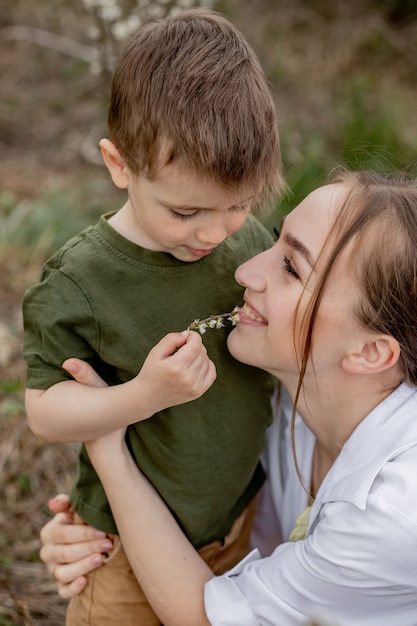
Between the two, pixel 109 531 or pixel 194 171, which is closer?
pixel 194 171

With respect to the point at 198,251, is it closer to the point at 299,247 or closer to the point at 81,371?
the point at 299,247

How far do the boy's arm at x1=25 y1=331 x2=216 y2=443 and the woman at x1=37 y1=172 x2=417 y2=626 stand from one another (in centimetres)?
18

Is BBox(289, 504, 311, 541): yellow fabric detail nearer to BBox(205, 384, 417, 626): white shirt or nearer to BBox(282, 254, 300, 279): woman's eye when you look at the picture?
BBox(205, 384, 417, 626): white shirt

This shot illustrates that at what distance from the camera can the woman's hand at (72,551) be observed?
2.25m

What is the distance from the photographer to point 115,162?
1.94 meters

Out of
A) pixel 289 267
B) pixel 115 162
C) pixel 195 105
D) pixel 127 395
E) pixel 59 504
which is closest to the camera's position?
pixel 195 105

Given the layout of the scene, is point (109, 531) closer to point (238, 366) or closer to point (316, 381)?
point (238, 366)

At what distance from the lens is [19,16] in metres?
7.55

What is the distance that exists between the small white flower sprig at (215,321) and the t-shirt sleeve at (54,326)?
283 millimetres

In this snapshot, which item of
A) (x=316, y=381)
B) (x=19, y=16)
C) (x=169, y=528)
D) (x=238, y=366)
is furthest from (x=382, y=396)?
(x=19, y=16)

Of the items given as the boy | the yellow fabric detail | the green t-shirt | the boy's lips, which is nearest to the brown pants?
the boy

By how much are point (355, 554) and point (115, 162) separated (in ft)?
3.97

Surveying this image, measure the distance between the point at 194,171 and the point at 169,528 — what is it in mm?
1060

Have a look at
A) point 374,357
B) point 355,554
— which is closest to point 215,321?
point 374,357
